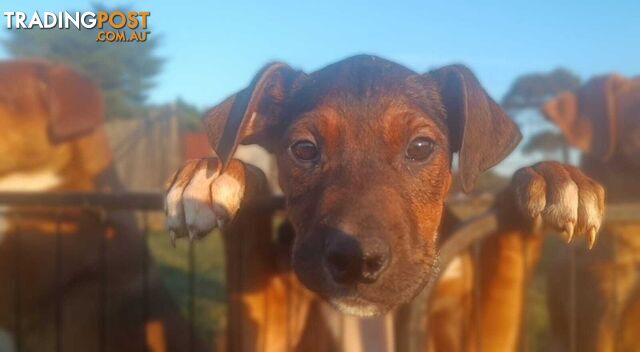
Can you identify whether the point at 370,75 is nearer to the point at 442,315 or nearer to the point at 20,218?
→ the point at 442,315

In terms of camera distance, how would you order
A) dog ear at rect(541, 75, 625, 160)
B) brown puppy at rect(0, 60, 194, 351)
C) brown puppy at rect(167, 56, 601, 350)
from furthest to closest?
dog ear at rect(541, 75, 625, 160)
brown puppy at rect(0, 60, 194, 351)
brown puppy at rect(167, 56, 601, 350)

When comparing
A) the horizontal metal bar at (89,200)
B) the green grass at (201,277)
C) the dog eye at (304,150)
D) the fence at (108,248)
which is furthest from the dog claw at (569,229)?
the green grass at (201,277)

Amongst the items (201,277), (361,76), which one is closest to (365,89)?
(361,76)

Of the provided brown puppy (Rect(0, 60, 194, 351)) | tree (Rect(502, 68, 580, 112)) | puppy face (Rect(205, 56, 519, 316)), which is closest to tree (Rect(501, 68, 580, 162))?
tree (Rect(502, 68, 580, 112))

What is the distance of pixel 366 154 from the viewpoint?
5.90 ft

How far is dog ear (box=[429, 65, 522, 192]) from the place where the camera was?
1.90 meters

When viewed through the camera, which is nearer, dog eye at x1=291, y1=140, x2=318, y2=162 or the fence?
dog eye at x1=291, y1=140, x2=318, y2=162

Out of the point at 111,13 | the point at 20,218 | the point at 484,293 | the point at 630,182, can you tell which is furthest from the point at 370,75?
the point at 20,218

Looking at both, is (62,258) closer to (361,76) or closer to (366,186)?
(361,76)

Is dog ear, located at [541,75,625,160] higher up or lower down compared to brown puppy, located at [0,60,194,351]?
higher up

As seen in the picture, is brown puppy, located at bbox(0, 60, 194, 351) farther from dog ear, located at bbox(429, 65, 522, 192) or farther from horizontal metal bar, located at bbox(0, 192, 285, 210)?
dog ear, located at bbox(429, 65, 522, 192)

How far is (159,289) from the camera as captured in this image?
3.59m

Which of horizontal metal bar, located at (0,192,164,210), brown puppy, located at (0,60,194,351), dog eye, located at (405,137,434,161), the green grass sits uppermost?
dog eye, located at (405,137,434,161)

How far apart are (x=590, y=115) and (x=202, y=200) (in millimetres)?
2610
